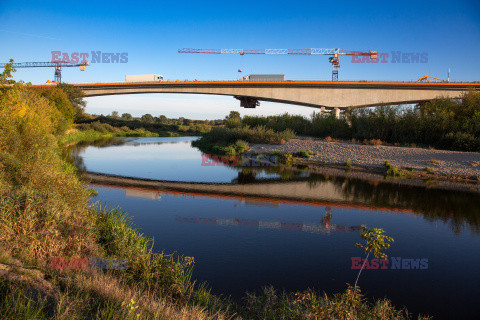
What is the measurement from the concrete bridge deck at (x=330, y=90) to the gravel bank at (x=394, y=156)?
49.3 feet

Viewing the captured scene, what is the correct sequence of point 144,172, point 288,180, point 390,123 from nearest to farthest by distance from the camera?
1. point 288,180
2. point 144,172
3. point 390,123

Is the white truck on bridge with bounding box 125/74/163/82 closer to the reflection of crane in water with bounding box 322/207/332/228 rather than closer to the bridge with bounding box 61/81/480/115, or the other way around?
the bridge with bounding box 61/81/480/115

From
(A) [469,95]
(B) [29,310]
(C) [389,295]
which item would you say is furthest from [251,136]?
(B) [29,310]

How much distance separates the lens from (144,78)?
54.5m

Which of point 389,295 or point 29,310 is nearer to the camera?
point 29,310

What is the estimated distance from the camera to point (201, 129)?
8469 centimetres

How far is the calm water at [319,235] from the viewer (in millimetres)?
7035

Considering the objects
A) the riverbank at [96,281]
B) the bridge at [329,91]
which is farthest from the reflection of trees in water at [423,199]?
the bridge at [329,91]

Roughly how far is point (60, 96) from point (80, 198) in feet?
137

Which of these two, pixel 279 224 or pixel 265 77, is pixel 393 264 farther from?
pixel 265 77

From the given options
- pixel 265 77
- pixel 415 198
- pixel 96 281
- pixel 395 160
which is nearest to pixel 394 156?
pixel 395 160

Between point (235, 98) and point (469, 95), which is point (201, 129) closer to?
point (235, 98)

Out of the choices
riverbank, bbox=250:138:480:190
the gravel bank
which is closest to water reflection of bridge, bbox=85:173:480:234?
riverbank, bbox=250:138:480:190

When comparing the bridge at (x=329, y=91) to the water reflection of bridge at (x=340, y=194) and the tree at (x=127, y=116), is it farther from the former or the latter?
the tree at (x=127, y=116)
